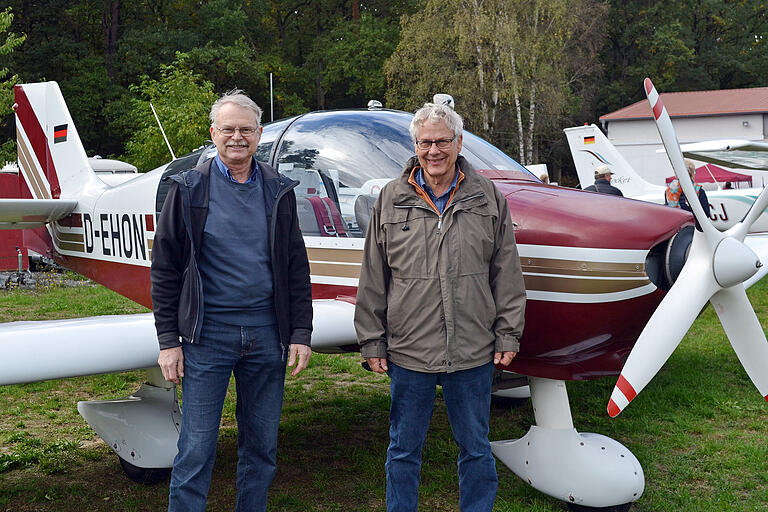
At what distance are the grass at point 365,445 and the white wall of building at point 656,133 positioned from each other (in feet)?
102

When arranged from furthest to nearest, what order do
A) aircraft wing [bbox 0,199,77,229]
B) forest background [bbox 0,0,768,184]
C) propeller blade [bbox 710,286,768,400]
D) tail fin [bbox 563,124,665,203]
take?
forest background [bbox 0,0,768,184]
tail fin [bbox 563,124,665,203]
aircraft wing [bbox 0,199,77,229]
propeller blade [bbox 710,286,768,400]

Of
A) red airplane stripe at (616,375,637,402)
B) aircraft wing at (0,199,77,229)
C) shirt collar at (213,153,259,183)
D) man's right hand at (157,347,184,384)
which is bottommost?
red airplane stripe at (616,375,637,402)

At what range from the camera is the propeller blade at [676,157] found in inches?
107

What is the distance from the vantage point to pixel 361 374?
20.9ft

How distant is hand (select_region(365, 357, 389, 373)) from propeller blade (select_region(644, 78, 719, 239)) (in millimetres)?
1314

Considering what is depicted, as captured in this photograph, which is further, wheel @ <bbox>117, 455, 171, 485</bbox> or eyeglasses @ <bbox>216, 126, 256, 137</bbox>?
wheel @ <bbox>117, 455, 171, 485</bbox>

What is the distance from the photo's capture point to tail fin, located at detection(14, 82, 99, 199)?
5750 millimetres

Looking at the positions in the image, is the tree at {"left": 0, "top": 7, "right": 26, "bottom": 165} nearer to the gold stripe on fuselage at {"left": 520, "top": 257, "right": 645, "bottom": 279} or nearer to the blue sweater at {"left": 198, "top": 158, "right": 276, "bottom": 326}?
the blue sweater at {"left": 198, "top": 158, "right": 276, "bottom": 326}

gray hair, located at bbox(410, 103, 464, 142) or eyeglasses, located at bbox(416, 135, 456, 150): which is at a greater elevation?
gray hair, located at bbox(410, 103, 464, 142)

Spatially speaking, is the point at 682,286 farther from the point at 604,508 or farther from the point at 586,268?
the point at 604,508

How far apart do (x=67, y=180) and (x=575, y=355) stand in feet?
14.6

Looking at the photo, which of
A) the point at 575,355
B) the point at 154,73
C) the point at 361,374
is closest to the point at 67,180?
the point at 361,374

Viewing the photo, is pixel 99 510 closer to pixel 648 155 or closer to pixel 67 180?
pixel 67 180

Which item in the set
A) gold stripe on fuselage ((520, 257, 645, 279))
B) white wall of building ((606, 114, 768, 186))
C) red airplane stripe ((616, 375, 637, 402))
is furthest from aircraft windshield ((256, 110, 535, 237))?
white wall of building ((606, 114, 768, 186))
